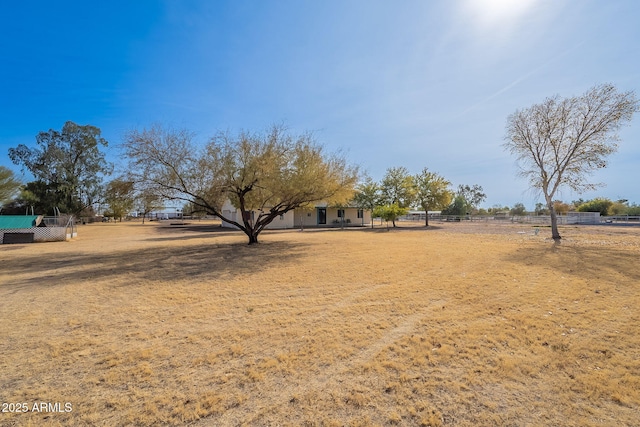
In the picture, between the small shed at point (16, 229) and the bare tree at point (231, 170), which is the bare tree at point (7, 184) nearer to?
the small shed at point (16, 229)

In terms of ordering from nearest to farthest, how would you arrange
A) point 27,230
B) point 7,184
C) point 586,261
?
point 586,261, point 27,230, point 7,184

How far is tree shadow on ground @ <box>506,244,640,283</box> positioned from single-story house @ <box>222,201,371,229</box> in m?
22.3

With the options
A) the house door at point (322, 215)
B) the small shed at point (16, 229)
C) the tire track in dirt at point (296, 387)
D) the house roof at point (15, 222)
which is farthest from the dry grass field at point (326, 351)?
the house door at point (322, 215)

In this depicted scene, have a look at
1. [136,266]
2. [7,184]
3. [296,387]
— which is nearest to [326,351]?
[296,387]

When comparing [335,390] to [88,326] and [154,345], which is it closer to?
[154,345]

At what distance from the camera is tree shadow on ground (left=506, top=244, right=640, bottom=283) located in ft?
24.7

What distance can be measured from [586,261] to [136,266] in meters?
15.1

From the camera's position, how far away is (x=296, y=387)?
2.79 meters

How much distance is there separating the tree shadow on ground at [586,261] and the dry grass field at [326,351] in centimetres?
40

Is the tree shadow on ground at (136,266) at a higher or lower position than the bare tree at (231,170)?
lower

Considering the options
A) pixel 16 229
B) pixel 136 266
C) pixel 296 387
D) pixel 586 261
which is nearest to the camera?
pixel 296 387

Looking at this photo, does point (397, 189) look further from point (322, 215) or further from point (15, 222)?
point (15, 222)

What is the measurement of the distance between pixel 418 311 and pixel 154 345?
414 centimetres

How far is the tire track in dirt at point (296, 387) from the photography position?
2.35 metres
